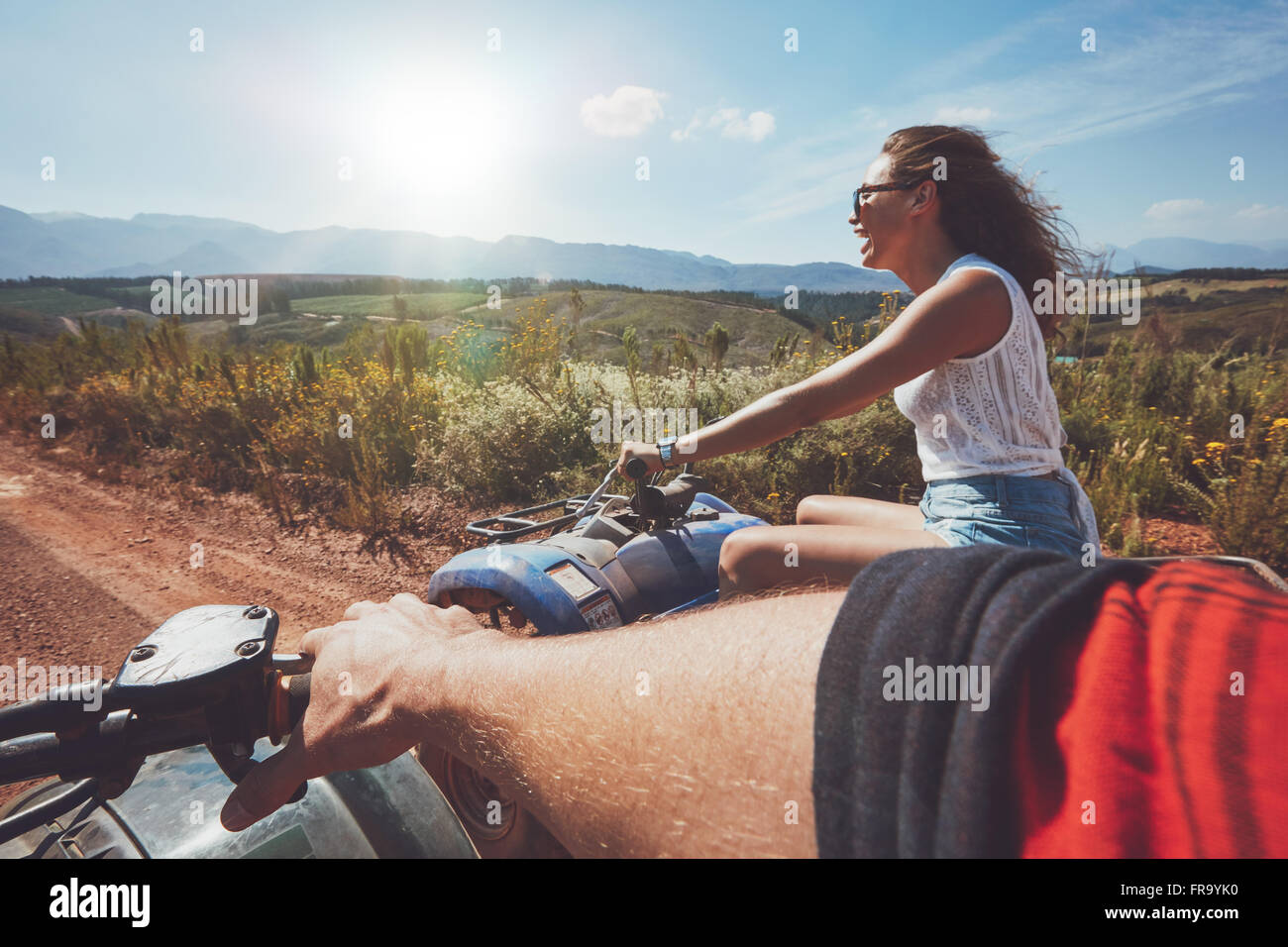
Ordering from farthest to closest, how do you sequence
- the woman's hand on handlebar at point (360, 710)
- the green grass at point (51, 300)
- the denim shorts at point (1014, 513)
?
the green grass at point (51, 300) < the denim shorts at point (1014, 513) < the woman's hand on handlebar at point (360, 710)

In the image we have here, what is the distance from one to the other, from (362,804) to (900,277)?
9.11ft

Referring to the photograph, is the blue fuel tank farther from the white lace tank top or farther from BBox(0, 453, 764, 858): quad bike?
the white lace tank top

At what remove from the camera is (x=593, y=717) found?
673mm

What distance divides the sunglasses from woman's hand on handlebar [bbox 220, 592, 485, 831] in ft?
8.27

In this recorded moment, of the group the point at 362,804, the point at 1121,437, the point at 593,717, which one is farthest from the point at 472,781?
the point at 1121,437

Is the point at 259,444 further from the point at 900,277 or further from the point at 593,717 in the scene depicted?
the point at 593,717

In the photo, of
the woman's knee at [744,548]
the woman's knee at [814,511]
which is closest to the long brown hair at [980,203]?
the woman's knee at [814,511]

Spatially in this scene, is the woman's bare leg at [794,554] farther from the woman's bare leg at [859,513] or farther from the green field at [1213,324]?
the green field at [1213,324]

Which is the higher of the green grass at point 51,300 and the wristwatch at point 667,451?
the green grass at point 51,300

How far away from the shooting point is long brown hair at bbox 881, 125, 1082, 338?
2465 mm

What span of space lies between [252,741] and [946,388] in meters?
2.35

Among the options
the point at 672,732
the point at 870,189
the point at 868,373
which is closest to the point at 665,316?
the point at 870,189

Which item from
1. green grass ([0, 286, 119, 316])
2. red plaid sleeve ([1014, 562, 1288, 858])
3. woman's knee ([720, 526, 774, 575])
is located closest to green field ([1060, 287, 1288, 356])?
woman's knee ([720, 526, 774, 575])

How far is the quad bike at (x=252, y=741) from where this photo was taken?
842 mm
